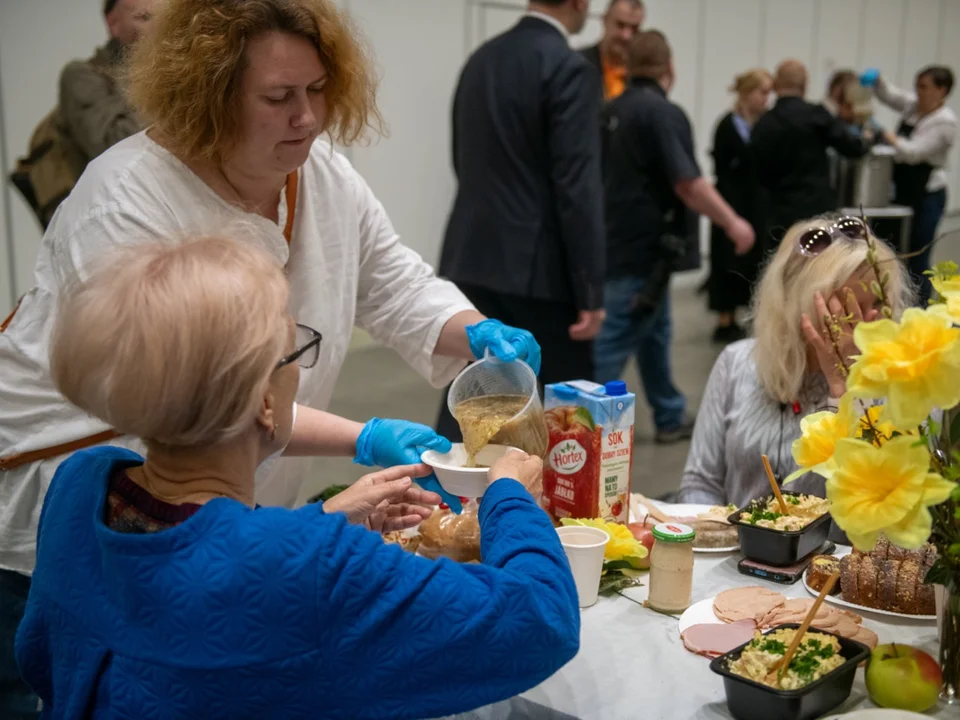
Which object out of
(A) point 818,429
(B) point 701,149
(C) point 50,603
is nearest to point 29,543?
(C) point 50,603

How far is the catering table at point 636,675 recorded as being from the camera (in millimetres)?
1337

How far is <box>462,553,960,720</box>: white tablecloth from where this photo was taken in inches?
52.6

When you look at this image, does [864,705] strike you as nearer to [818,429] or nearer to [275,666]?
[818,429]

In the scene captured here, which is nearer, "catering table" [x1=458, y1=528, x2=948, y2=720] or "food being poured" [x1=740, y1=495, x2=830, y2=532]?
"catering table" [x1=458, y1=528, x2=948, y2=720]

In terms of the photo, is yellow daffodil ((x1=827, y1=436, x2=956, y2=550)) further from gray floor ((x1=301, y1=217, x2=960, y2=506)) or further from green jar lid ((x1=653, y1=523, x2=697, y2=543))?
gray floor ((x1=301, y1=217, x2=960, y2=506))

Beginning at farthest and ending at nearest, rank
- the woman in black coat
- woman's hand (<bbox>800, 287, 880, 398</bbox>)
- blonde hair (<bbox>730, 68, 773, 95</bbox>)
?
1. blonde hair (<bbox>730, 68, 773, 95</bbox>)
2. the woman in black coat
3. woman's hand (<bbox>800, 287, 880, 398</bbox>)

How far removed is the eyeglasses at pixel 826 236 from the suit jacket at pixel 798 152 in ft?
10.7

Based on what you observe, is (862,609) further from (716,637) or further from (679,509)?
(679,509)

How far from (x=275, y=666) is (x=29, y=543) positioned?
92cm

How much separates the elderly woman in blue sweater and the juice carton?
67 cm

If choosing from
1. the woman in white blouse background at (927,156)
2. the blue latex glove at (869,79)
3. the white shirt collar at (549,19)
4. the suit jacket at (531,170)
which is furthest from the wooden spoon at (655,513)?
the blue latex glove at (869,79)

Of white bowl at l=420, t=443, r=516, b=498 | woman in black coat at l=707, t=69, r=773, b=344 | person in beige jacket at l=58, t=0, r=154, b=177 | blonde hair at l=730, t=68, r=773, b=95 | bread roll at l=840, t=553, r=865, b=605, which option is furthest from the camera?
blonde hair at l=730, t=68, r=773, b=95

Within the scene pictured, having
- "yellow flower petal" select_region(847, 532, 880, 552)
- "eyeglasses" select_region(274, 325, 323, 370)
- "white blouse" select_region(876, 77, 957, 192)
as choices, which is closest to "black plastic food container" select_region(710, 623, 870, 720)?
"yellow flower petal" select_region(847, 532, 880, 552)

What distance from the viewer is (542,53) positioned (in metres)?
3.34
